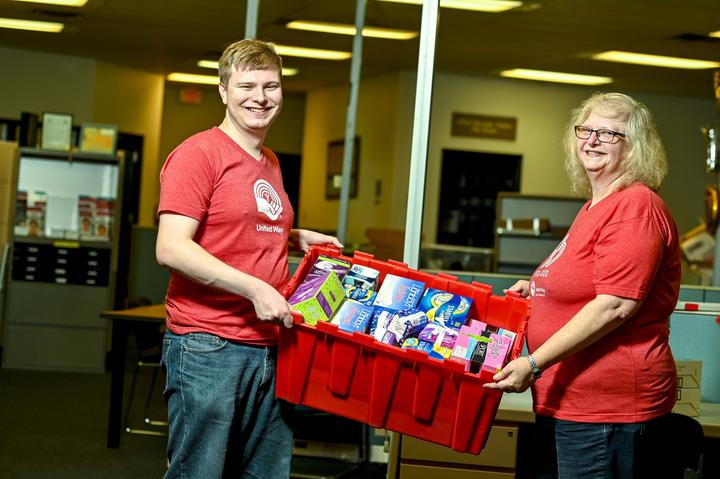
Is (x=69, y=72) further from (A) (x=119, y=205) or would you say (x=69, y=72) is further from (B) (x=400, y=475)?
(B) (x=400, y=475)

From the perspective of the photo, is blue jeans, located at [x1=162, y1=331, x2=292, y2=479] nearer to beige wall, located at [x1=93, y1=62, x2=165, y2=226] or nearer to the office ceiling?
the office ceiling

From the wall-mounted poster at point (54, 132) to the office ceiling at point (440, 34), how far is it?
66.1 inches

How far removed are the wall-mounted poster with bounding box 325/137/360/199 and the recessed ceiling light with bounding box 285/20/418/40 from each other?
11.2ft

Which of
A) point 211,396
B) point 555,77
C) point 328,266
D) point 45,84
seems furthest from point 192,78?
point 211,396

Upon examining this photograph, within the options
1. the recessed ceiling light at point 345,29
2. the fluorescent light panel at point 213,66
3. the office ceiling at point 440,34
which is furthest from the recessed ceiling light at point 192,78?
the recessed ceiling light at point 345,29

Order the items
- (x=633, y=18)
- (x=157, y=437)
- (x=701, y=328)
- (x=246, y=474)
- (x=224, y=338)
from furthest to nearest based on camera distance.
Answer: (x=633, y=18)
(x=157, y=437)
(x=701, y=328)
(x=246, y=474)
(x=224, y=338)

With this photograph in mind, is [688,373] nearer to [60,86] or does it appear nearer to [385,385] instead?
[385,385]

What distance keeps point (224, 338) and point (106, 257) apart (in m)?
6.32

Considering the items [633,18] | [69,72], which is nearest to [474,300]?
[633,18]

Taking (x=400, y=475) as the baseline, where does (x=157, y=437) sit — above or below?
below

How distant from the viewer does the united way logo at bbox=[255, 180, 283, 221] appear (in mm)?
2285

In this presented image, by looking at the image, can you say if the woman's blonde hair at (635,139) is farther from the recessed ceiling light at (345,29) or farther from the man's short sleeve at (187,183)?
the recessed ceiling light at (345,29)

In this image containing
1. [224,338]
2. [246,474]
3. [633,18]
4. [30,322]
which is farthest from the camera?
[633,18]

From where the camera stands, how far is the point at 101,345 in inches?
328
